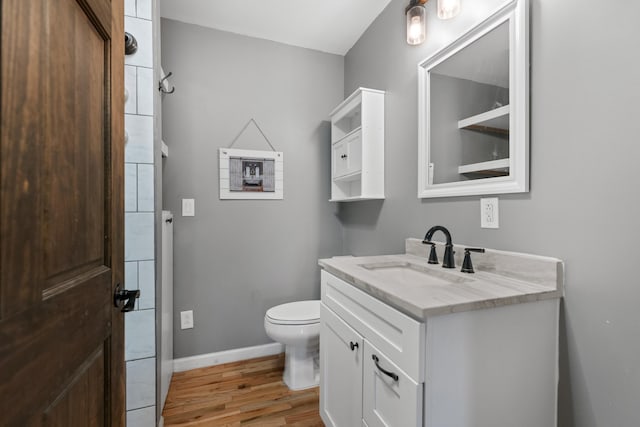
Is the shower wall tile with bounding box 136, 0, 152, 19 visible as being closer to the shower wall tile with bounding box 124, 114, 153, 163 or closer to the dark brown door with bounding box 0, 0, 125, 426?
the shower wall tile with bounding box 124, 114, 153, 163

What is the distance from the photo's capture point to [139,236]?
1326mm

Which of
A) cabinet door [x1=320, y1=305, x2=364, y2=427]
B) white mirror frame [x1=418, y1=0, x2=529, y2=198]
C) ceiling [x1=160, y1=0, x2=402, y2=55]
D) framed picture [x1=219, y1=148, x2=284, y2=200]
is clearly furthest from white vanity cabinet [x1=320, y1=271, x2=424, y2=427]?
ceiling [x1=160, y1=0, x2=402, y2=55]

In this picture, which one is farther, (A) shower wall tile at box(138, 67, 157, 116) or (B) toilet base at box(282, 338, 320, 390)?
(B) toilet base at box(282, 338, 320, 390)

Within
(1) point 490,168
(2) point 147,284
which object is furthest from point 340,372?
(1) point 490,168

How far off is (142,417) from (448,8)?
7.80 feet

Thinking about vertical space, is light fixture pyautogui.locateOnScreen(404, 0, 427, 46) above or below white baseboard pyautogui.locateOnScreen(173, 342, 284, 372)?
above

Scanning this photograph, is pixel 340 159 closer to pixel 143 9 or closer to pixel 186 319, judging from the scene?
pixel 143 9

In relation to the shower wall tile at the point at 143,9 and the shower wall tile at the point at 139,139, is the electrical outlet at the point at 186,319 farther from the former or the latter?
the shower wall tile at the point at 143,9

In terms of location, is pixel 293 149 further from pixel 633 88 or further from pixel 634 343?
pixel 634 343

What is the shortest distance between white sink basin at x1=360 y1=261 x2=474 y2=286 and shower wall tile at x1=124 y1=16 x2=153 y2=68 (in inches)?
57.0

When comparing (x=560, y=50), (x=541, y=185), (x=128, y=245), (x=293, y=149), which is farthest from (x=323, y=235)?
(x=560, y=50)

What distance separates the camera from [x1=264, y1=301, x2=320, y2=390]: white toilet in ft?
5.80

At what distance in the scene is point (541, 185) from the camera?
3.27 ft

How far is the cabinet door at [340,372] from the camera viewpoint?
111 cm
